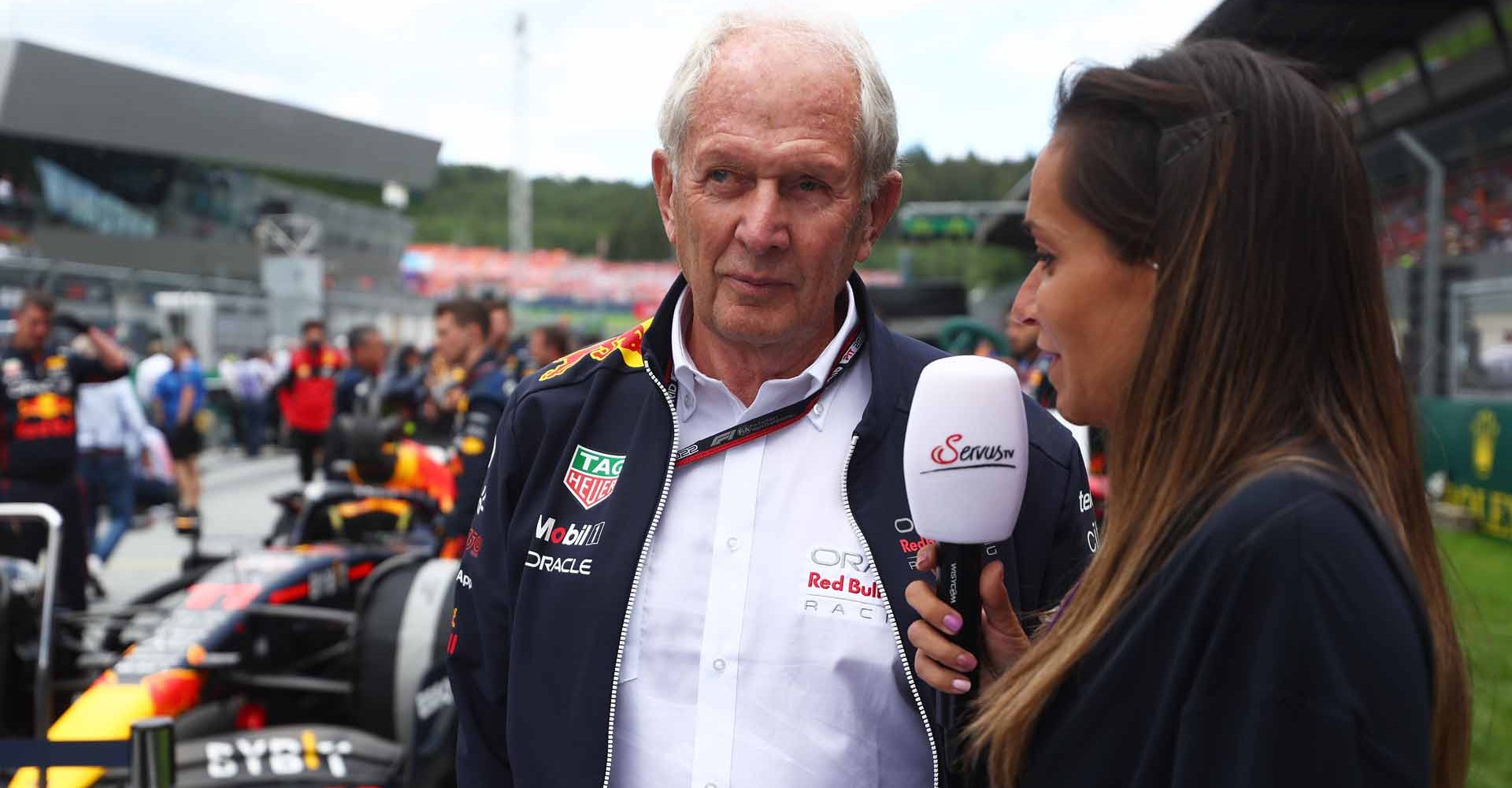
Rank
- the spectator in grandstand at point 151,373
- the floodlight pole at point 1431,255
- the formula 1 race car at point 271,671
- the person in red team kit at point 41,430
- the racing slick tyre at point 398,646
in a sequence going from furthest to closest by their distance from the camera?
the spectator in grandstand at point 151,373, the floodlight pole at point 1431,255, the person in red team kit at point 41,430, the racing slick tyre at point 398,646, the formula 1 race car at point 271,671

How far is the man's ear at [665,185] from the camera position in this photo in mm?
1933

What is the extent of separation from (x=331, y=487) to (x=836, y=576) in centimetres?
449

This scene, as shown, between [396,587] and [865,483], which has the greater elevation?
[865,483]

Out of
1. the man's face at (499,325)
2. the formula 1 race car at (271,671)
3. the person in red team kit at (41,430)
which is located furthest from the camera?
the man's face at (499,325)

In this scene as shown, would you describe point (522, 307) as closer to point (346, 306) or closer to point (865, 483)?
point (346, 306)

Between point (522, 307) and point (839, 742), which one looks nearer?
point (839, 742)

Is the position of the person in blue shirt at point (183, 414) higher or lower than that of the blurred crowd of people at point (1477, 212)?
lower

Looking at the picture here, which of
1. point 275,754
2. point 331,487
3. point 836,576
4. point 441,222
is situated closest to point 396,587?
point 275,754

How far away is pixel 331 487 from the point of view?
5.75 metres

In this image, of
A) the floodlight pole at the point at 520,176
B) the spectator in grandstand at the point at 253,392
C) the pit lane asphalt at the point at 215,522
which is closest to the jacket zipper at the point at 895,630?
the pit lane asphalt at the point at 215,522

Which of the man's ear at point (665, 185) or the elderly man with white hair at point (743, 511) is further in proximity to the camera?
the man's ear at point (665, 185)

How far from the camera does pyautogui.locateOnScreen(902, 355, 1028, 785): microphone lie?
134 cm

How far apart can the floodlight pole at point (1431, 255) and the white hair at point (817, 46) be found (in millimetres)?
9485

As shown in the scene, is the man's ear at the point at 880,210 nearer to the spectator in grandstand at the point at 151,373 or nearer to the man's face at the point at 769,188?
the man's face at the point at 769,188
